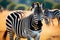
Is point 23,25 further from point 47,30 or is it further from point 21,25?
point 47,30

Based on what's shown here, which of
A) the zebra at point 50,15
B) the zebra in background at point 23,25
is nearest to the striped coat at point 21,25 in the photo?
the zebra in background at point 23,25

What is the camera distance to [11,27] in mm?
2449

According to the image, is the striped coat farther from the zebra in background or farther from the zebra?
the zebra

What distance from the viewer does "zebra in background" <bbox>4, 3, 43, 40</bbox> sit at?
7.96 ft

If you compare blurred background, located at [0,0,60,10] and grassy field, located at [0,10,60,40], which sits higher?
blurred background, located at [0,0,60,10]

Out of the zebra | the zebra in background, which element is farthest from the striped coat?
the zebra

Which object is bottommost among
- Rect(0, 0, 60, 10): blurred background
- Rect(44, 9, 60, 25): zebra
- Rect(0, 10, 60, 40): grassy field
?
Rect(0, 10, 60, 40): grassy field

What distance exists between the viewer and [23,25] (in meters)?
2.44

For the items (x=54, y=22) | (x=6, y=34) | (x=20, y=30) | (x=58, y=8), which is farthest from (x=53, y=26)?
(x=6, y=34)

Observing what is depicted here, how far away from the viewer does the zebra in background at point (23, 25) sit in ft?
7.96

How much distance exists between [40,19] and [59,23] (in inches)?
9.5

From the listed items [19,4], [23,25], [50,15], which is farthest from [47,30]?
[19,4]

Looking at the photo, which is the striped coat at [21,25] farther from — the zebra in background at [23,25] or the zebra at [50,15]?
the zebra at [50,15]

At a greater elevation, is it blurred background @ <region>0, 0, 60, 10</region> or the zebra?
blurred background @ <region>0, 0, 60, 10</region>
